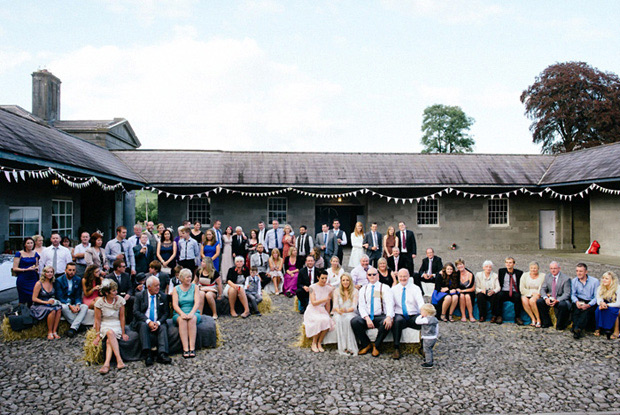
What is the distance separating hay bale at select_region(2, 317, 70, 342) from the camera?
599 centimetres

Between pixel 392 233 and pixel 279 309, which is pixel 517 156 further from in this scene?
pixel 279 309

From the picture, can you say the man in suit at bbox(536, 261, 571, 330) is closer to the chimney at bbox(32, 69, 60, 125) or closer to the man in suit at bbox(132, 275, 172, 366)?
the man in suit at bbox(132, 275, 172, 366)

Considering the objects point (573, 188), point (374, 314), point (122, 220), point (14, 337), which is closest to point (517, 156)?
point (573, 188)

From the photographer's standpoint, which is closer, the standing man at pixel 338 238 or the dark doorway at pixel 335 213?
the standing man at pixel 338 238

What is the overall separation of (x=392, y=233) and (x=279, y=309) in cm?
294

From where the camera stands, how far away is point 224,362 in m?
5.25

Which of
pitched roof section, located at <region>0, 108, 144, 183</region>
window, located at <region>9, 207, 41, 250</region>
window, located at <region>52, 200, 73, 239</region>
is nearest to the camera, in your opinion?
pitched roof section, located at <region>0, 108, 144, 183</region>

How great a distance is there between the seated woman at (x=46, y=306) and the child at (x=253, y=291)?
9.81ft


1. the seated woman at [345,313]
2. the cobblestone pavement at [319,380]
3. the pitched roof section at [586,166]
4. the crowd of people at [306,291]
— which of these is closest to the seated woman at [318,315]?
the crowd of people at [306,291]

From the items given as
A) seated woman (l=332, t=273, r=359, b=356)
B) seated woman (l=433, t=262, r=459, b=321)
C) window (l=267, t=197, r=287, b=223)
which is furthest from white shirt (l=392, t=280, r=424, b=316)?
window (l=267, t=197, r=287, b=223)

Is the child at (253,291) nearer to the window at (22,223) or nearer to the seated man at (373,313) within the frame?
the seated man at (373,313)

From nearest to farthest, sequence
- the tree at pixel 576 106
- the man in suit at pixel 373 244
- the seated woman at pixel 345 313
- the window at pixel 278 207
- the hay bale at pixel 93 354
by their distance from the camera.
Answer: the hay bale at pixel 93 354 < the seated woman at pixel 345 313 < the man in suit at pixel 373 244 < the window at pixel 278 207 < the tree at pixel 576 106

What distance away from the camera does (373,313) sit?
587cm

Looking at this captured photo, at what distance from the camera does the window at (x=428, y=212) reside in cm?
1856
